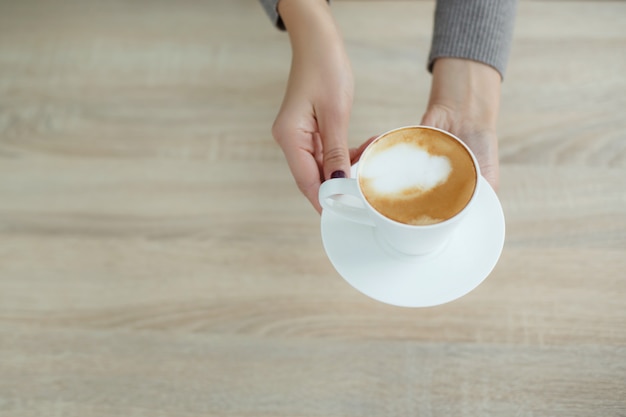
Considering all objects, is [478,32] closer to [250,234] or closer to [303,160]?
[303,160]

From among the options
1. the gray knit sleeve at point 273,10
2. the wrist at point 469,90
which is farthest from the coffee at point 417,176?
the gray knit sleeve at point 273,10

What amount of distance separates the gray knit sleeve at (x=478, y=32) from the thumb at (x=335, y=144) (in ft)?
0.71

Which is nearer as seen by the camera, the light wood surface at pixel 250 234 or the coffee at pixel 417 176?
the coffee at pixel 417 176

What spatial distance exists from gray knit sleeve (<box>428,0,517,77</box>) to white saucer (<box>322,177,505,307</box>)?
0.26 metres

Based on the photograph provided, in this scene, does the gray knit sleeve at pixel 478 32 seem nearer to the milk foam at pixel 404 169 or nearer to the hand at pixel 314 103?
the hand at pixel 314 103

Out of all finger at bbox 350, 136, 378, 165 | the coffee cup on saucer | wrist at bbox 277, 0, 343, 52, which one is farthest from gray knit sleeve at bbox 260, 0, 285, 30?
the coffee cup on saucer

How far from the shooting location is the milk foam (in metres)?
0.57

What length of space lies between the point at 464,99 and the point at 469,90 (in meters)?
0.02

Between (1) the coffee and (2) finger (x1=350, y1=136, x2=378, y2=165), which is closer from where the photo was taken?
(1) the coffee

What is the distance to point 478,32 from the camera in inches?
31.5

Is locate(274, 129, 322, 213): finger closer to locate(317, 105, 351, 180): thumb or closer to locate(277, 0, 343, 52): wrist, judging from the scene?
locate(317, 105, 351, 180): thumb

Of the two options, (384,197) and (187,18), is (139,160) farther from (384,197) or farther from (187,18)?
(384,197)

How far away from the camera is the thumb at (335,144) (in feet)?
2.17

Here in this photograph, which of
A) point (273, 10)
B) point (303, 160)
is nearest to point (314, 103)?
point (303, 160)
